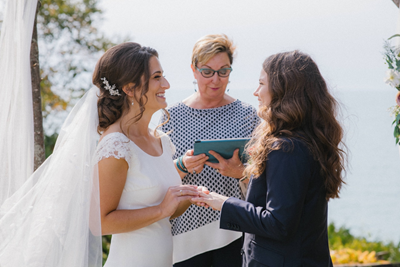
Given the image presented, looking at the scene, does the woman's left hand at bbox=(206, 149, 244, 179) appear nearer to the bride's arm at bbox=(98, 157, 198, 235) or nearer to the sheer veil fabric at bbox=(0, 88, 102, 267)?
the bride's arm at bbox=(98, 157, 198, 235)

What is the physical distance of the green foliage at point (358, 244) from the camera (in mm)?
5699

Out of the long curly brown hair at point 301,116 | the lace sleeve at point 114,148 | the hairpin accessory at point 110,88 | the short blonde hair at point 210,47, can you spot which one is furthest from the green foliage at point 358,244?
the hairpin accessory at point 110,88

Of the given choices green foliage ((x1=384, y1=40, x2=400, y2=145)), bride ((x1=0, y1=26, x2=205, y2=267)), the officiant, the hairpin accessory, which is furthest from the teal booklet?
green foliage ((x1=384, y1=40, x2=400, y2=145))

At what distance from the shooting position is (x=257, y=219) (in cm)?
189

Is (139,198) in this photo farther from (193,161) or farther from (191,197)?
(193,161)

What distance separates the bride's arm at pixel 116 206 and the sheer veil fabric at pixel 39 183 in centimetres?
5

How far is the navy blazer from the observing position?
1.82 metres

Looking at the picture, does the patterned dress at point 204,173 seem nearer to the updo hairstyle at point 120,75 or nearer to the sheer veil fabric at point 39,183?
the updo hairstyle at point 120,75

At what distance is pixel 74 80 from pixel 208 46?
299cm

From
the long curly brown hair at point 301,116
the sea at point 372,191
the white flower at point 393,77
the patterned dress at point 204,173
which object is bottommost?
the sea at point 372,191

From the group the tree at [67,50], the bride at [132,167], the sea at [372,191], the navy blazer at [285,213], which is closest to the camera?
the navy blazer at [285,213]

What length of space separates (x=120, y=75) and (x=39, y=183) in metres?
0.72

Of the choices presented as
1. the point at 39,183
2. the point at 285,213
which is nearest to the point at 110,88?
the point at 39,183

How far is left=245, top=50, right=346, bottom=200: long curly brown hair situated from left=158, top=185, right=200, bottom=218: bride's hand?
0.41m
